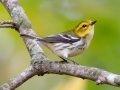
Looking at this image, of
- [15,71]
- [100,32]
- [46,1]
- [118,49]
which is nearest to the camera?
[118,49]

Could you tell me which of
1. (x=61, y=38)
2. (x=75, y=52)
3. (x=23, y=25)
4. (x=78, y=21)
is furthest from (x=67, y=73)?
(x=23, y=25)

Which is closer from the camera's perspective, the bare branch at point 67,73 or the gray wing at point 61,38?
the bare branch at point 67,73

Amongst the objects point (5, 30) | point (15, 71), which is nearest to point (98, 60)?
point (5, 30)

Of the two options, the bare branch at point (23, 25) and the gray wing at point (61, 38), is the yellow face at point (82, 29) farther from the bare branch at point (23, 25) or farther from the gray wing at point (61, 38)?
the bare branch at point (23, 25)

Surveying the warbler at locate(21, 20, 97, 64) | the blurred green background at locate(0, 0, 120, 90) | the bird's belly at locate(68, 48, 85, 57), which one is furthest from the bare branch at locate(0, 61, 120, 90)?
the bird's belly at locate(68, 48, 85, 57)

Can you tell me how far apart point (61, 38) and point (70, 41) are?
89 mm

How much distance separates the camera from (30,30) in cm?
310

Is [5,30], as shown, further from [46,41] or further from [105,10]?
[105,10]

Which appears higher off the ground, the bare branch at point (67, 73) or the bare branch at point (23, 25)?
the bare branch at point (23, 25)

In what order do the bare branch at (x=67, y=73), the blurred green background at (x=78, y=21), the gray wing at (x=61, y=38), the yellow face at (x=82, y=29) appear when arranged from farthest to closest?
the yellow face at (x=82, y=29), the gray wing at (x=61, y=38), the blurred green background at (x=78, y=21), the bare branch at (x=67, y=73)

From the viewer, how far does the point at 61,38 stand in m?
3.04

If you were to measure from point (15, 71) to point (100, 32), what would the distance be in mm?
1507

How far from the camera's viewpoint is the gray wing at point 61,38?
9.51 ft

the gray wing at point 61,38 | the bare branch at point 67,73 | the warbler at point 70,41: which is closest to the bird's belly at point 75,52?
the warbler at point 70,41
